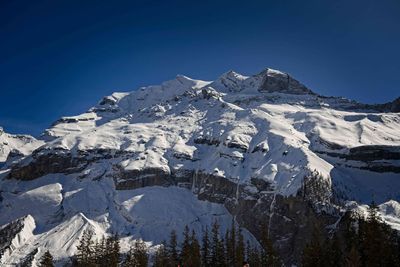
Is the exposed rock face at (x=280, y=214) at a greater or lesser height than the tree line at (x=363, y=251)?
greater

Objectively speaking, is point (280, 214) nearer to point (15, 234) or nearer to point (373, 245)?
point (373, 245)

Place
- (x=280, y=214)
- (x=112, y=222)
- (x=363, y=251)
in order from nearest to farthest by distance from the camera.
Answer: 1. (x=363, y=251)
2. (x=280, y=214)
3. (x=112, y=222)

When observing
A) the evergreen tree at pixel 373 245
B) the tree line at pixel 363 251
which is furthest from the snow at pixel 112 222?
the evergreen tree at pixel 373 245

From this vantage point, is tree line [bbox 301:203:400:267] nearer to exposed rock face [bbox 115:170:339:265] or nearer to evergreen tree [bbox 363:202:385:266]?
evergreen tree [bbox 363:202:385:266]

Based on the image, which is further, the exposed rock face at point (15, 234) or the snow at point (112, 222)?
the exposed rock face at point (15, 234)

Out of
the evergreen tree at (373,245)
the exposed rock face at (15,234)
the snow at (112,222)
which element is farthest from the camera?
the exposed rock face at (15,234)

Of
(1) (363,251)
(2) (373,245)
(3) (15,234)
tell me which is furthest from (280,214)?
(3) (15,234)

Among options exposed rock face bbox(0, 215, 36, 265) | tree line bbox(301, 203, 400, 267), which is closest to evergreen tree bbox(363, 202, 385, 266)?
tree line bbox(301, 203, 400, 267)

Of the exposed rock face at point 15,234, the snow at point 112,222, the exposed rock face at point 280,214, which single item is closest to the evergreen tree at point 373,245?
the exposed rock face at point 280,214

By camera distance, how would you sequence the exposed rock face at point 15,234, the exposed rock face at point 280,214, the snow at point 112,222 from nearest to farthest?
the exposed rock face at point 280,214 < the snow at point 112,222 < the exposed rock face at point 15,234

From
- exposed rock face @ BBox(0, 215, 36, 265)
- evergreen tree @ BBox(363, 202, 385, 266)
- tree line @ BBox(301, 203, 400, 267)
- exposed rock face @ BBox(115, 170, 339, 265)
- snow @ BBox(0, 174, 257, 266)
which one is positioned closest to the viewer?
tree line @ BBox(301, 203, 400, 267)

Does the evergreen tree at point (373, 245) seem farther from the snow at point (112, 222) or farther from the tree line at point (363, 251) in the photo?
the snow at point (112, 222)

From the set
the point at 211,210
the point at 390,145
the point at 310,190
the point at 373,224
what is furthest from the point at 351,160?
the point at 373,224

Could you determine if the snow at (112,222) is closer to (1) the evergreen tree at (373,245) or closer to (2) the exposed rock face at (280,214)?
(2) the exposed rock face at (280,214)
